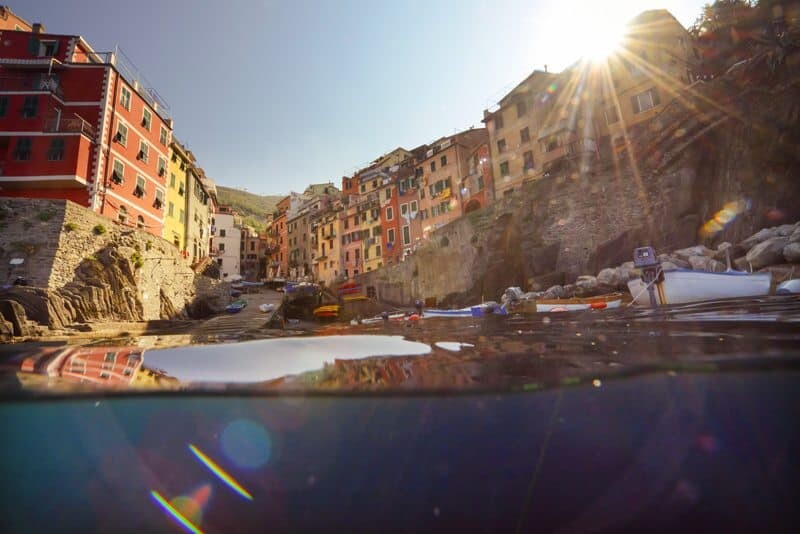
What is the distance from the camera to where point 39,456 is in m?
5.33

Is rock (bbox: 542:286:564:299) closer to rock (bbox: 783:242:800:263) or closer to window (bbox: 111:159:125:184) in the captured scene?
rock (bbox: 783:242:800:263)

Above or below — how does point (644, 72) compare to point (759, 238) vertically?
above

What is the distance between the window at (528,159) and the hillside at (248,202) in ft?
365

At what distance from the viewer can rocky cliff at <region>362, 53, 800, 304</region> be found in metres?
21.0

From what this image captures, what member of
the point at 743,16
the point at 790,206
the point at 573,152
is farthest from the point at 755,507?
the point at 743,16

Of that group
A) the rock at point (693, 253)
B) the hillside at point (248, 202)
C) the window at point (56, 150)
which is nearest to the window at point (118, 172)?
the window at point (56, 150)

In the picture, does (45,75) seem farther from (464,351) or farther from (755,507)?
(755,507)

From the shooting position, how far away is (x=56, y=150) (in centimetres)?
2436

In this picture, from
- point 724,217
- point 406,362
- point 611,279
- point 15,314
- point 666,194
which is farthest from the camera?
point 666,194

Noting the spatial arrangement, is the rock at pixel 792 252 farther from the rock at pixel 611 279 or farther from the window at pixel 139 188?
the window at pixel 139 188

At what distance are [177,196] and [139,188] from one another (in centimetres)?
804

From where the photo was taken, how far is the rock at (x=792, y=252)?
14523 millimetres

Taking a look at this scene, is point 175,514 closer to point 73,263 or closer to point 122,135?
point 73,263

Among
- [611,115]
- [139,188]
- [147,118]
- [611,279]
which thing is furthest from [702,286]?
[147,118]
